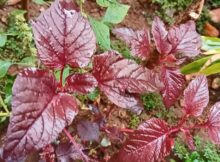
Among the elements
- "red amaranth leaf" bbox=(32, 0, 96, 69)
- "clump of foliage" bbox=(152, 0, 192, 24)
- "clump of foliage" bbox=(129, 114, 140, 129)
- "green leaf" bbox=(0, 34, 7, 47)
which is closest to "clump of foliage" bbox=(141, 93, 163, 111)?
"clump of foliage" bbox=(129, 114, 140, 129)

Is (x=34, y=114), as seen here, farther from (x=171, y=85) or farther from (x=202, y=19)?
(x=202, y=19)

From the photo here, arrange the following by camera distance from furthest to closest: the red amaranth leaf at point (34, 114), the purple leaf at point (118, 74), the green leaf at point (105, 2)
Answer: the green leaf at point (105, 2) < the purple leaf at point (118, 74) < the red amaranth leaf at point (34, 114)

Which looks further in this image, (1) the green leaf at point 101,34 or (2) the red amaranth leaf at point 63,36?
(1) the green leaf at point 101,34

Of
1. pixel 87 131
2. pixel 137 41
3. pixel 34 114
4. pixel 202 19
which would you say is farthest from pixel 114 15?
pixel 202 19

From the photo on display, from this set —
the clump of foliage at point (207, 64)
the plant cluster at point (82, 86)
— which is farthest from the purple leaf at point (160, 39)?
the clump of foliage at point (207, 64)

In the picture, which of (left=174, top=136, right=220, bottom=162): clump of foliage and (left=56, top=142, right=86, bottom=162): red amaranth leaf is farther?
(left=174, top=136, right=220, bottom=162): clump of foliage

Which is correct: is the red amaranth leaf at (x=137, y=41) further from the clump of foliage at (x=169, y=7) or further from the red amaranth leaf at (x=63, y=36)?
the clump of foliage at (x=169, y=7)

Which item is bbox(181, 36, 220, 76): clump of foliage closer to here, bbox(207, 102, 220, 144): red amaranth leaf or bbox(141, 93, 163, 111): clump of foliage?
→ bbox(141, 93, 163, 111): clump of foliage
